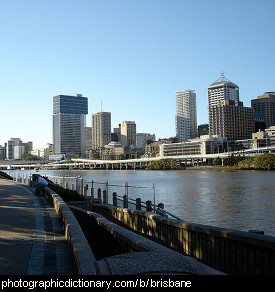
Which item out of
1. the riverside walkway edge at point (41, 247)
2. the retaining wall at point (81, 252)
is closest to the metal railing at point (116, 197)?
the riverside walkway edge at point (41, 247)

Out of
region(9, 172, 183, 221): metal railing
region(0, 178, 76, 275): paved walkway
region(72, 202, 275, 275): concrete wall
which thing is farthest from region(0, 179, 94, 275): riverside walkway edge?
region(9, 172, 183, 221): metal railing

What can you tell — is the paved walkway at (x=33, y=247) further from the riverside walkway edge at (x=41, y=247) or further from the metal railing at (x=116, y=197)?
the metal railing at (x=116, y=197)

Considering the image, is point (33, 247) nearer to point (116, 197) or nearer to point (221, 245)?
point (221, 245)

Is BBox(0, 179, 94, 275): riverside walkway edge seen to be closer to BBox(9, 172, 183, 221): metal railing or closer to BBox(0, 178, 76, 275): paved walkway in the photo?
BBox(0, 178, 76, 275): paved walkway

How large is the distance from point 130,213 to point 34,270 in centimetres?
1049

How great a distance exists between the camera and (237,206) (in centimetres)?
3184

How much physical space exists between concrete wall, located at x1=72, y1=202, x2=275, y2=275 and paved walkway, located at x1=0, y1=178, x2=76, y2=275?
3204 millimetres

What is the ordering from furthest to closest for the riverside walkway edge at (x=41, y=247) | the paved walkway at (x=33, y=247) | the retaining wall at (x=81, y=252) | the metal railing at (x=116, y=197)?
the metal railing at (x=116, y=197), the paved walkway at (x=33, y=247), the riverside walkway edge at (x=41, y=247), the retaining wall at (x=81, y=252)

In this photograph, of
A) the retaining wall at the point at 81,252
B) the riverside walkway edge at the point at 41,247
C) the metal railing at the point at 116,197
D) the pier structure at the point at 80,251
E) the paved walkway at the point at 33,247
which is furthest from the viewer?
the metal railing at the point at 116,197

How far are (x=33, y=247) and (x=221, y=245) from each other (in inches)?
167

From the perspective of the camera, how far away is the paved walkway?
6.70 meters

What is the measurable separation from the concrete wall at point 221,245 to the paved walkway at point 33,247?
3.20 meters

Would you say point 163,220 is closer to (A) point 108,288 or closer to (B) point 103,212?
(A) point 108,288

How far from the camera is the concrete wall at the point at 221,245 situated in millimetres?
6590
